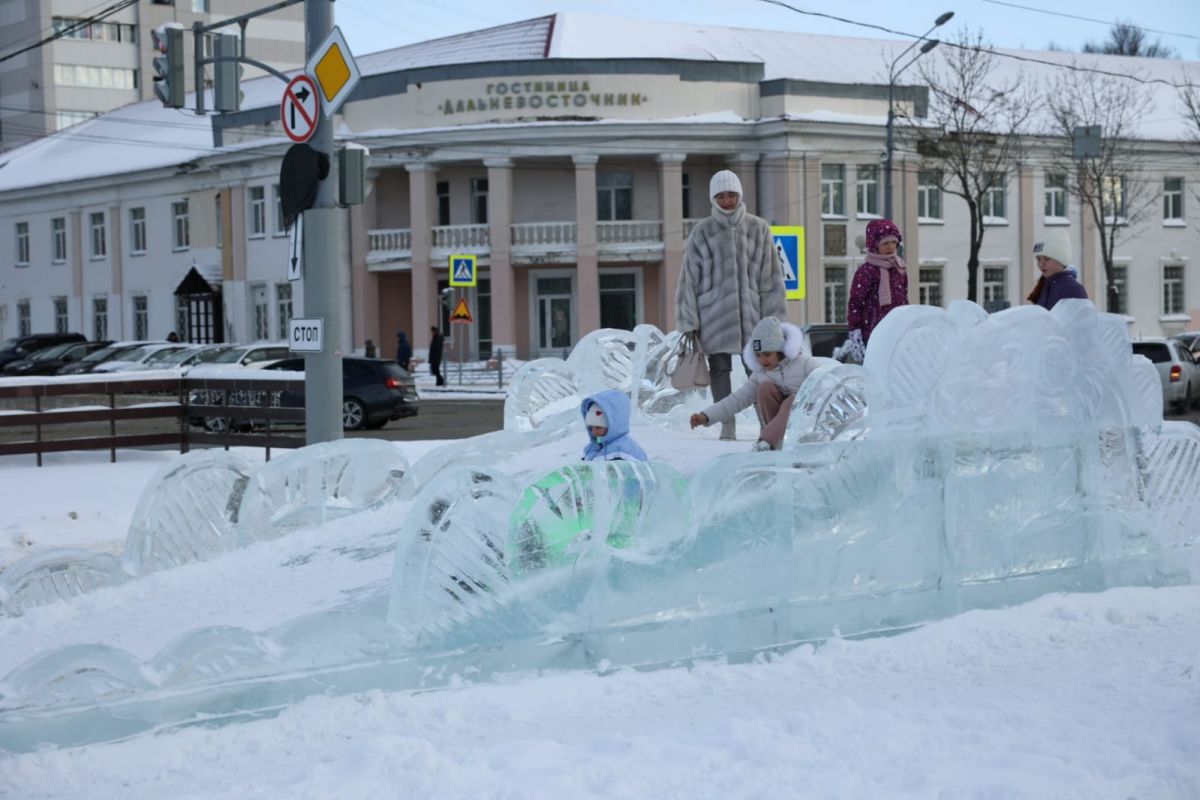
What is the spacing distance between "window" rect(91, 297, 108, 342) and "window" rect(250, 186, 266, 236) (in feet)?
30.2

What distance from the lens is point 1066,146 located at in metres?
45.2

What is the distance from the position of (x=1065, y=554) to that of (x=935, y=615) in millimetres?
961

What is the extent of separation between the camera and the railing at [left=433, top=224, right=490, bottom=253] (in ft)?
141

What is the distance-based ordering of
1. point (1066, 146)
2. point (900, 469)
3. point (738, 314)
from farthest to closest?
point (1066, 146) → point (738, 314) → point (900, 469)

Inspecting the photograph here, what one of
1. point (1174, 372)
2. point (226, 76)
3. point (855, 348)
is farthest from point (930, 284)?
point (855, 348)

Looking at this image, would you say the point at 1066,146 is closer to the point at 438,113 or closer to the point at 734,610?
the point at 438,113

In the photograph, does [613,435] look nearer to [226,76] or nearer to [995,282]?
[226,76]

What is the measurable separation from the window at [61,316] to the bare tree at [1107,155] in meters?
34.7

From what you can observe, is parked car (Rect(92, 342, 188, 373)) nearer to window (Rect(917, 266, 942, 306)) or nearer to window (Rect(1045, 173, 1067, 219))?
window (Rect(917, 266, 942, 306))

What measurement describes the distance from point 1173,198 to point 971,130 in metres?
11.8

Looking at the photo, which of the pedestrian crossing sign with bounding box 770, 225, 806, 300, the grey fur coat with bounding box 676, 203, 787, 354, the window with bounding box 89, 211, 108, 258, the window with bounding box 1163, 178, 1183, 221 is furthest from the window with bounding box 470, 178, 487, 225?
the grey fur coat with bounding box 676, 203, 787, 354

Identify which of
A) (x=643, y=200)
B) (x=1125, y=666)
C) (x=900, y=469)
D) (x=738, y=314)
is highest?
(x=643, y=200)

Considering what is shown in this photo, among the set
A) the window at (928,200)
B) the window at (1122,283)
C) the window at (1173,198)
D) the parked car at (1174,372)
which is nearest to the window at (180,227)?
the window at (928,200)

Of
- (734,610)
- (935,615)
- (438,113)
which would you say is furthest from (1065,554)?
(438,113)
